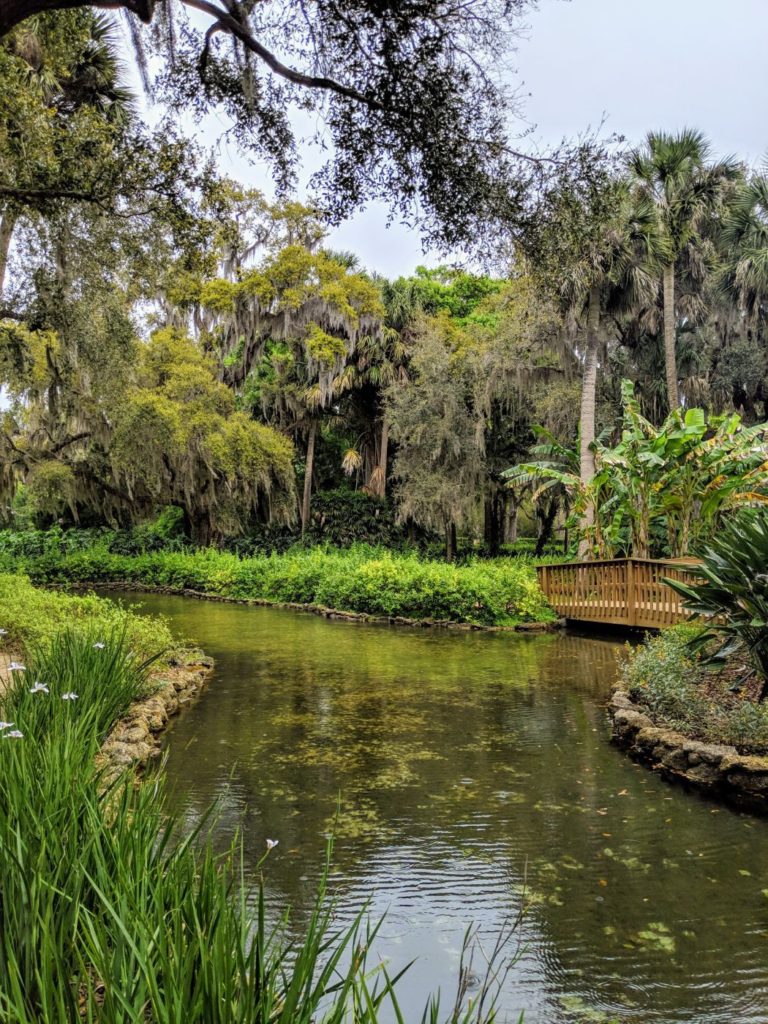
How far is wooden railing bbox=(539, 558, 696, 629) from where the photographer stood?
12961 mm

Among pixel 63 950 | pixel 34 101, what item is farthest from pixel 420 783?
pixel 34 101

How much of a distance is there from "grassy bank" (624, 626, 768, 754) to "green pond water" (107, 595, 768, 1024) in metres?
0.56

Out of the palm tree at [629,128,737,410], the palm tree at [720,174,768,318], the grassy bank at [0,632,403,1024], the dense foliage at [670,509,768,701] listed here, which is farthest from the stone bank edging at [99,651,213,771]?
the palm tree at [720,174,768,318]

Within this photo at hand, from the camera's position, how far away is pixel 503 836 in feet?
15.4

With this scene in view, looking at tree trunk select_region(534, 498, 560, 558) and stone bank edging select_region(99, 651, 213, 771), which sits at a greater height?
tree trunk select_region(534, 498, 560, 558)

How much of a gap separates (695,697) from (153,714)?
15.6 ft

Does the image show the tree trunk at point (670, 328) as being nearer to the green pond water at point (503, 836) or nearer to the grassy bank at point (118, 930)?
the green pond water at point (503, 836)

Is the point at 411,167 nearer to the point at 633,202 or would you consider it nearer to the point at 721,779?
the point at 721,779

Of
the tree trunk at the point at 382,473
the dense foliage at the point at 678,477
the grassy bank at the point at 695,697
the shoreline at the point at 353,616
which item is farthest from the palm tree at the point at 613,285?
the tree trunk at the point at 382,473

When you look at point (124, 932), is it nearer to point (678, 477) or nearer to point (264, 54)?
point (264, 54)

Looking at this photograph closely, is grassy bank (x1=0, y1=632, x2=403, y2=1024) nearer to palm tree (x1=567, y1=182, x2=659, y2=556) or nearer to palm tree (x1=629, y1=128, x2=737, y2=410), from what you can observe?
palm tree (x1=567, y1=182, x2=659, y2=556)

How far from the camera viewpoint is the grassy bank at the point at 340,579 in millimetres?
16219

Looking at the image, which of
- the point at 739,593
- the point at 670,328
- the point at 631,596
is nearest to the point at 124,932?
the point at 739,593

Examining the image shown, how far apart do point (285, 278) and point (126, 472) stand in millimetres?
7844
